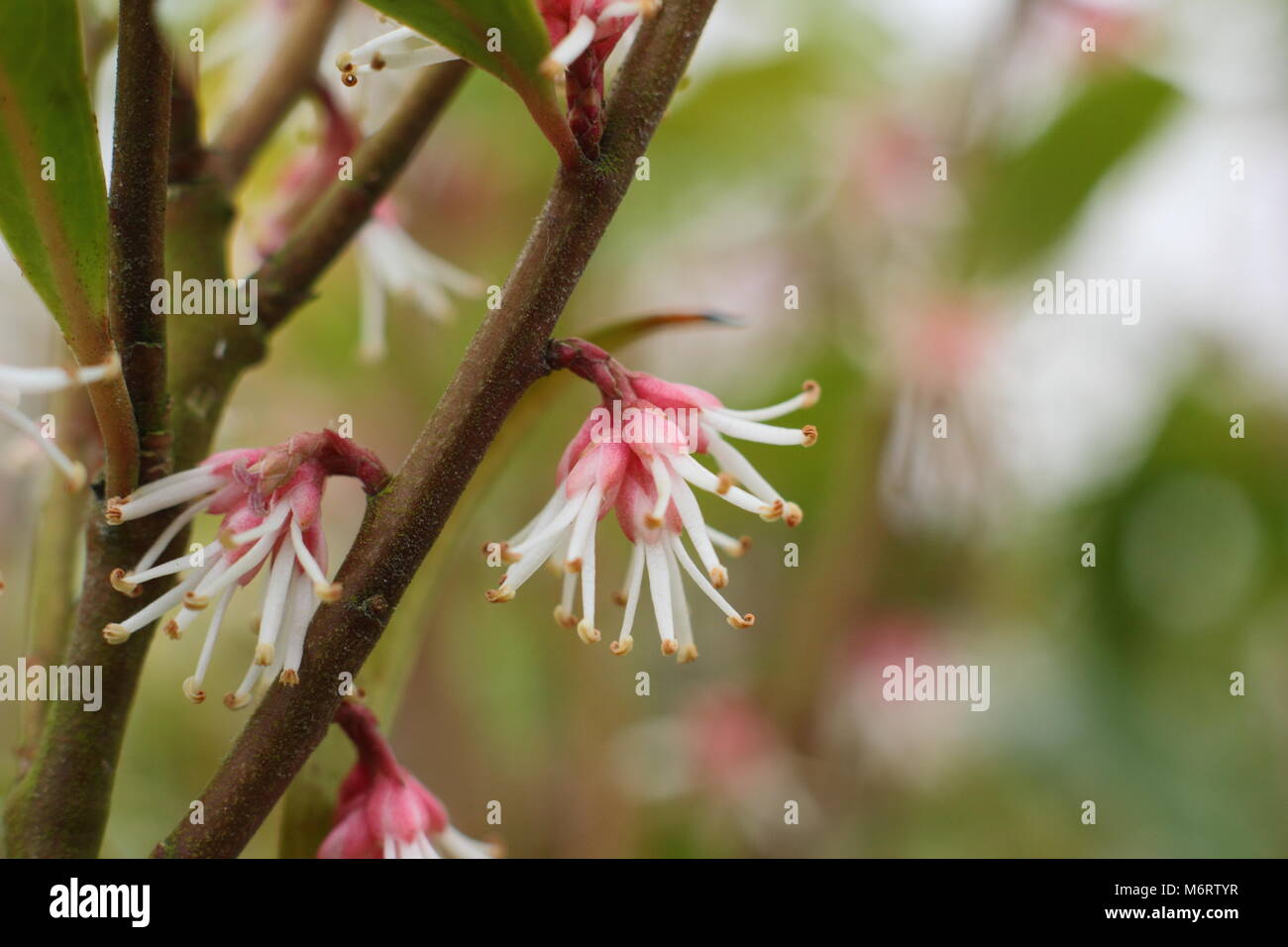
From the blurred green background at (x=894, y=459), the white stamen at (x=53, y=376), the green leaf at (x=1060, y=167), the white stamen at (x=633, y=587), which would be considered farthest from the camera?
the blurred green background at (x=894, y=459)

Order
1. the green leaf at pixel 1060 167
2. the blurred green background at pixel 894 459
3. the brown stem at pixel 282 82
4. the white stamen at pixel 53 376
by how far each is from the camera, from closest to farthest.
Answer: the white stamen at pixel 53 376 → the brown stem at pixel 282 82 → the green leaf at pixel 1060 167 → the blurred green background at pixel 894 459

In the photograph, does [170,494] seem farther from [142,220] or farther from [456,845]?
[456,845]

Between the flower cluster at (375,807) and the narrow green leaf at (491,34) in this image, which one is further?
the flower cluster at (375,807)

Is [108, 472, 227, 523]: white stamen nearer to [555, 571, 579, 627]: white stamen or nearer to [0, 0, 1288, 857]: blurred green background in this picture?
[555, 571, 579, 627]: white stamen

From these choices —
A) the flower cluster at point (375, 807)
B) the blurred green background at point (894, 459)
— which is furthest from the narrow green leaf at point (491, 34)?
the blurred green background at point (894, 459)

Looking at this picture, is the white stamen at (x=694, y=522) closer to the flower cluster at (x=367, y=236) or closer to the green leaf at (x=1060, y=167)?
the flower cluster at (x=367, y=236)

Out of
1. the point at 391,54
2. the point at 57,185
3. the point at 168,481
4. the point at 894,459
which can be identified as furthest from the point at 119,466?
the point at 894,459

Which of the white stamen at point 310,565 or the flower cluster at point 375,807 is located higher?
the white stamen at point 310,565
